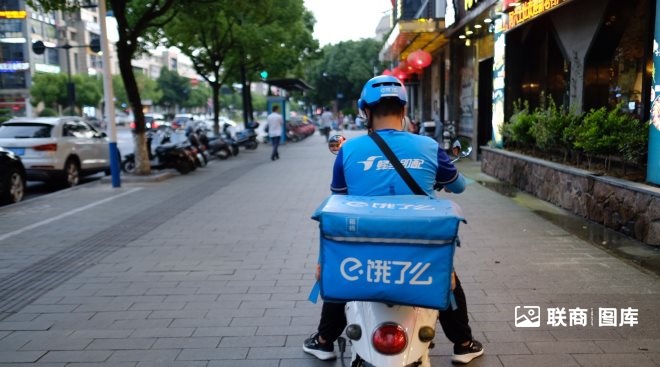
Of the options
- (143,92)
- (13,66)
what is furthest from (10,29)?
(143,92)

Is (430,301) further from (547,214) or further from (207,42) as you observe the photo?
(207,42)

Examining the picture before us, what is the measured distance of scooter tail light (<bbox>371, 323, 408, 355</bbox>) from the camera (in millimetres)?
2719

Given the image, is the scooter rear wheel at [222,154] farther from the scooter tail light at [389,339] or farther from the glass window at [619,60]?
the scooter tail light at [389,339]

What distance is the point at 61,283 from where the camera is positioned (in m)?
5.74

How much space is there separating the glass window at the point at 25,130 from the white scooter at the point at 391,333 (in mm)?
11829

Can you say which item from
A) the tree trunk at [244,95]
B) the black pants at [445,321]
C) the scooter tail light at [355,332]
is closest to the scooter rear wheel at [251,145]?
the tree trunk at [244,95]

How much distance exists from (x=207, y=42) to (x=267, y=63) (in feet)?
12.8

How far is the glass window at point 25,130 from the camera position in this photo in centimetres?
1282

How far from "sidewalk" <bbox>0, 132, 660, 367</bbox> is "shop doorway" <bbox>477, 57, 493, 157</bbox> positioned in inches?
295

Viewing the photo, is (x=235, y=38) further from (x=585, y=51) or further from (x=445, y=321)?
(x=445, y=321)

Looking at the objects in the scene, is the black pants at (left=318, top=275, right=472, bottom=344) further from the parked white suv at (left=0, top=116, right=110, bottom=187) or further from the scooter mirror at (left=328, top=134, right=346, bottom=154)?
the parked white suv at (left=0, top=116, right=110, bottom=187)

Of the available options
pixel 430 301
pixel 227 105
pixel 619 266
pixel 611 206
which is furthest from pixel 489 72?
pixel 227 105

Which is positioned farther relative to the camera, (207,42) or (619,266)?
(207,42)

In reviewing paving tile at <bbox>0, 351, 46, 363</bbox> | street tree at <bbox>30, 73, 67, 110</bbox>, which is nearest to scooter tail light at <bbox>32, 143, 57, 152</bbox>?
paving tile at <bbox>0, 351, 46, 363</bbox>
